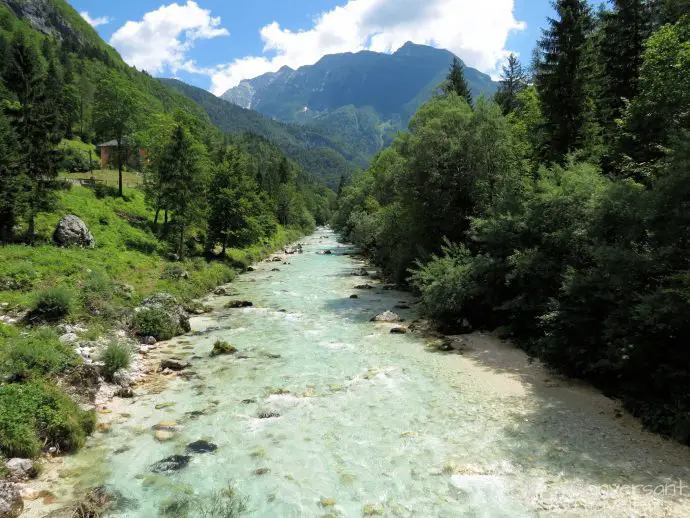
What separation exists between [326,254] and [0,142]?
45.5 m

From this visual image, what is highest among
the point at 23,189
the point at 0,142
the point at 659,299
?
the point at 0,142

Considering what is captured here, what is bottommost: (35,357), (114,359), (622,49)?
(114,359)

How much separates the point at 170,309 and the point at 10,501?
14.9 meters

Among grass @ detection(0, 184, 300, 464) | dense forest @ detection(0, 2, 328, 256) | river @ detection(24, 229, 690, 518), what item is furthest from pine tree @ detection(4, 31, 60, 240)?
river @ detection(24, 229, 690, 518)

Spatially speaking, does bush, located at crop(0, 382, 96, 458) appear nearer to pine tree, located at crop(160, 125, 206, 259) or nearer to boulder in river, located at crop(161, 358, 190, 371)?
boulder in river, located at crop(161, 358, 190, 371)

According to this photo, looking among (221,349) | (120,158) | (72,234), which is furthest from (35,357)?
(120,158)

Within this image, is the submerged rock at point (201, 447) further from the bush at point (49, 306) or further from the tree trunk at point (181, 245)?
the tree trunk at point (181, 245)

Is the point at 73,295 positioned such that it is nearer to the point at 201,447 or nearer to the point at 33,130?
the point at 201,447

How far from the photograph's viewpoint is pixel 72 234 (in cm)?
3091

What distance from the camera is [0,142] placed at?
88.0ft

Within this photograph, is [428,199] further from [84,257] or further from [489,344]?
[84,257]

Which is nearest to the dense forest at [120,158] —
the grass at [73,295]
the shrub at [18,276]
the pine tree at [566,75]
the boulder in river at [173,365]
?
the grass at [73,295]

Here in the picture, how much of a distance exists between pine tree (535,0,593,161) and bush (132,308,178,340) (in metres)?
28.1

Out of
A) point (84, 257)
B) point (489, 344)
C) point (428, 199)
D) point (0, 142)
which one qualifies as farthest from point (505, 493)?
point (0, 142)
